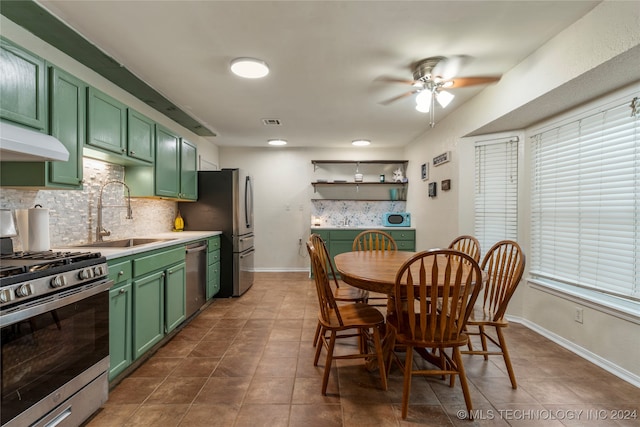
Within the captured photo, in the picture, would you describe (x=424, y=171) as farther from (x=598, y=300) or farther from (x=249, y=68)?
(x=249, y=68)

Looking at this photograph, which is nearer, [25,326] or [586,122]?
[25,326]

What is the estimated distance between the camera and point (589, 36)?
1760 mm

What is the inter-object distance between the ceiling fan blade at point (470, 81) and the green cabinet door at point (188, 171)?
2.95m

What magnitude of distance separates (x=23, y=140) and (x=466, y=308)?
8.10 feet

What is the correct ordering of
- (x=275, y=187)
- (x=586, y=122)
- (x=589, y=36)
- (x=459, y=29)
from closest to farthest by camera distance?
(x=589, y=36) → (x=459, y=29) → (x=586, y=122) → (x=275, y=187)

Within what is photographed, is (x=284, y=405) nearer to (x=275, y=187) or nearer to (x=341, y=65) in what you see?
(x=341, y=65)

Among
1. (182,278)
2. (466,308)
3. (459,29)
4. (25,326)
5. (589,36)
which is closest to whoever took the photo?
(25,326)

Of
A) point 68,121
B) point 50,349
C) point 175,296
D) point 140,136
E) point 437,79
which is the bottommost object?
point 175,296

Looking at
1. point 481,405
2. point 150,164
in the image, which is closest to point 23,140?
point 150,164

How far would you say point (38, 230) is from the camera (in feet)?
5.78

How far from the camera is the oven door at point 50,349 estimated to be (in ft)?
3.93

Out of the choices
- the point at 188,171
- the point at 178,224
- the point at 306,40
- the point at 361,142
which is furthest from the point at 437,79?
the point at 178,224

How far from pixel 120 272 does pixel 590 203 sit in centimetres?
346

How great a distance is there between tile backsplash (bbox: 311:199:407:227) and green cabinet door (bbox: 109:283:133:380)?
371 cm
